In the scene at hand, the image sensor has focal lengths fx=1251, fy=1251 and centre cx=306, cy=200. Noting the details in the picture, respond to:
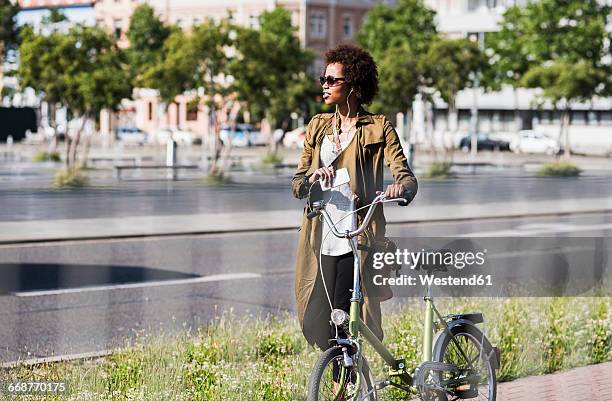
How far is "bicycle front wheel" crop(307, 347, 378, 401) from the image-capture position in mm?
5230

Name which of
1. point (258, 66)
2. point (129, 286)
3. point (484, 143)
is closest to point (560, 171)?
point (258, 66)

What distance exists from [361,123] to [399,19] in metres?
65.8

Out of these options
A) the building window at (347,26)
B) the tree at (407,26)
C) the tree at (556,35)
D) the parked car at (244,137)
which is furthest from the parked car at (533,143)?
the building window at (347,26)

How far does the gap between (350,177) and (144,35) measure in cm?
6727

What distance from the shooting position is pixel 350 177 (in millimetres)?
5746

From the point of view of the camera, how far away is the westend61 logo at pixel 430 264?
5.71 m

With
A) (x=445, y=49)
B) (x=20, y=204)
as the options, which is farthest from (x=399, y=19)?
(x=20, y=204)

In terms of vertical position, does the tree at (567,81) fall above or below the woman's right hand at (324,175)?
above

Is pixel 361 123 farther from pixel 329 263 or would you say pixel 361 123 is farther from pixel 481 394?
pixel 481 394

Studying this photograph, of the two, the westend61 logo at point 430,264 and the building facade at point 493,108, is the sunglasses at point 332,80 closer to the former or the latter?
the westend61 logo at point 430,264

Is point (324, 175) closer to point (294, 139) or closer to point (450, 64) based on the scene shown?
point (450, 64)

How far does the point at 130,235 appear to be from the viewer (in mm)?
18953

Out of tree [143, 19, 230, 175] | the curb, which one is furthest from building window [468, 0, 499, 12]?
the curb

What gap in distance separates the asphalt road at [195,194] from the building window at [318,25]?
4803 cm
